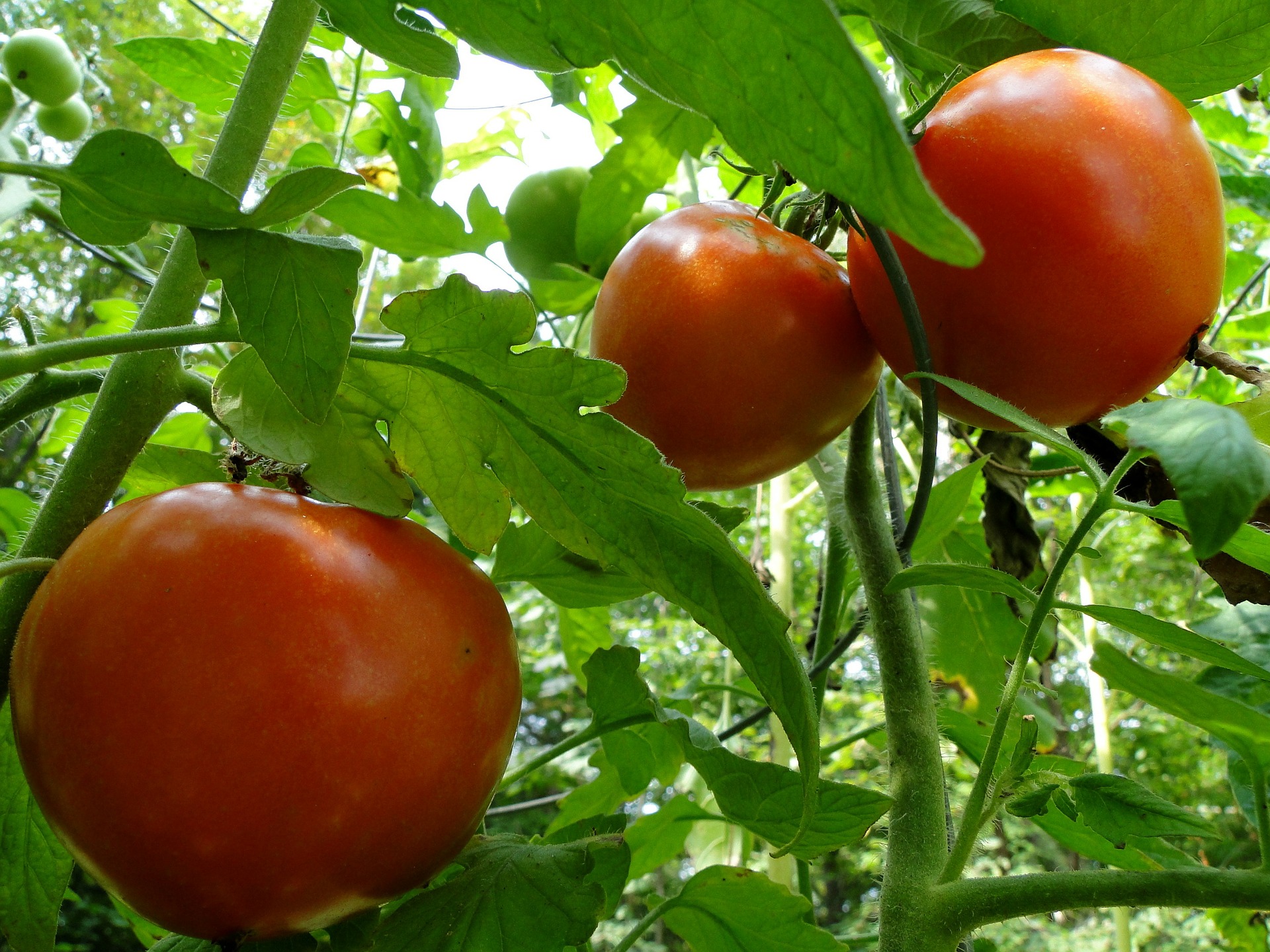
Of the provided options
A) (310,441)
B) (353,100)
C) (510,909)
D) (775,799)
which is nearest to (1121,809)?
Answer: (775,799)

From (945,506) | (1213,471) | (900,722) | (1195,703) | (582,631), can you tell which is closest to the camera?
(1213,471)

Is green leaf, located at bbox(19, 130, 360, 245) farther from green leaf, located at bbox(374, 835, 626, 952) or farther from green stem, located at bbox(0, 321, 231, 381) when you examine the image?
green leaf, located at bbox(374, 835, 626, 952)

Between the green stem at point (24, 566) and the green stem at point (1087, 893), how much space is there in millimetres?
372

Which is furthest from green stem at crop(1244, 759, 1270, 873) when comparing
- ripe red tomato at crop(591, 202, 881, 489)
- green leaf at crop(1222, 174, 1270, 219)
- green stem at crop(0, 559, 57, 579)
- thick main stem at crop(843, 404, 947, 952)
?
green leaf at crop(1222, 174, 1270, 219)

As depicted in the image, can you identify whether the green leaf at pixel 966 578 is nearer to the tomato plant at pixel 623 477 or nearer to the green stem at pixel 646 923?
the tomato plant at pixel 623 477

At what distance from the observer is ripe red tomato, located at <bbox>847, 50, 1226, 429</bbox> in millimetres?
363

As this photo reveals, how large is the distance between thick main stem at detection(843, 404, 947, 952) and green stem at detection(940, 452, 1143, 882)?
0.02 meters

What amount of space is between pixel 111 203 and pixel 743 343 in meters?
0.27

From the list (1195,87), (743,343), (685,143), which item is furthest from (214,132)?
(1195,87)

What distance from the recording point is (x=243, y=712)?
308 mm

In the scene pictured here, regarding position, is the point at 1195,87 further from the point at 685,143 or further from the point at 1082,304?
the point at 685,143

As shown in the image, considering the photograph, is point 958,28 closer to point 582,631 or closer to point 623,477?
point 623,477

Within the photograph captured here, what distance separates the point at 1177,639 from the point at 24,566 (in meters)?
0.43

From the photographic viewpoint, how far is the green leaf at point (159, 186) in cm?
28
